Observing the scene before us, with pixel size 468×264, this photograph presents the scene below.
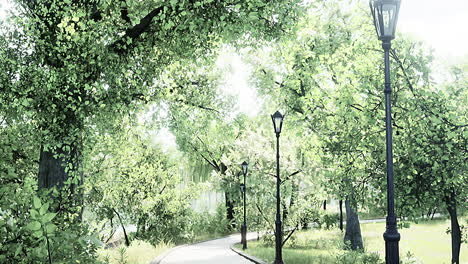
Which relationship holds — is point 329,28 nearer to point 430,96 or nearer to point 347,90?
point 347,90

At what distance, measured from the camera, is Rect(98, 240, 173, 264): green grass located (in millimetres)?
17253

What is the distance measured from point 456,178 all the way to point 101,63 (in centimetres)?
804

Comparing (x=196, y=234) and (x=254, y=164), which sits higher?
(x=254, y=164)

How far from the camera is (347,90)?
1218cm

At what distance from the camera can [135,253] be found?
2098cm

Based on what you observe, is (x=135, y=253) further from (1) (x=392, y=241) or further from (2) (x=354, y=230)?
(1) (x=392, y=241)

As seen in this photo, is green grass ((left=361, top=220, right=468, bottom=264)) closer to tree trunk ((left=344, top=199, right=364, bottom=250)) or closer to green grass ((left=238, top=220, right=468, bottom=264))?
green grass ((left=238, top=220, right=468, bottom=264))

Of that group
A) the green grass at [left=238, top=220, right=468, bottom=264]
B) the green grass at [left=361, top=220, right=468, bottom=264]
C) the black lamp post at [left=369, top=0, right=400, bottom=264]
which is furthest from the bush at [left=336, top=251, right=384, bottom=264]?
the black lamp post at [left=369, top=0, right=400, bottom=264]

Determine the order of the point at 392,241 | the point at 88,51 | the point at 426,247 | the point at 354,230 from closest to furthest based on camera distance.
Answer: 1. the point at 392,241
2. the point at 88,51
3. the point at 354,230
4. the point at 426,247

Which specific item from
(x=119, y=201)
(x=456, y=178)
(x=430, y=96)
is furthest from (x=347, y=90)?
(x=119, y=201)

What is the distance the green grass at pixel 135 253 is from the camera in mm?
17253

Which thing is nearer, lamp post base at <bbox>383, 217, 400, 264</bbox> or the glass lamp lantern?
lamp post base at <bbox>383, 217, 400, 264</bbox>

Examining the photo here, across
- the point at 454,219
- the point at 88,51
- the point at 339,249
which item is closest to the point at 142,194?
the point at 339,249

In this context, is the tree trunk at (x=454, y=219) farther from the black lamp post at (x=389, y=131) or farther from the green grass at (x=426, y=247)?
the green grass at (x=426, y=247)
